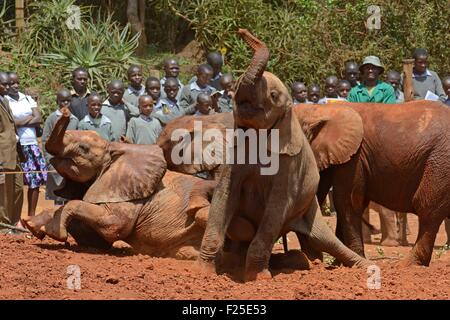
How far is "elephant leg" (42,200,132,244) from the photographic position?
1009 cm

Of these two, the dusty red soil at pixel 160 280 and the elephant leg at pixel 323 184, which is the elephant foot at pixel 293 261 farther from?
the elephant leg at pixel 323 184

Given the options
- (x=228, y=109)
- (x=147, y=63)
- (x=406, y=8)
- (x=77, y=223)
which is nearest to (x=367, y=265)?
(x=77, y=223)

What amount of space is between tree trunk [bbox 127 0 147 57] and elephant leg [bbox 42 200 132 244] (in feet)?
41.3

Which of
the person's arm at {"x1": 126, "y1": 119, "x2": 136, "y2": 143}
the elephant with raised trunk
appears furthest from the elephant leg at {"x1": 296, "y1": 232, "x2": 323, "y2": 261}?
the person's arm at {"x1": 126, "y1": 119, "x2": 136, "y2": 143}

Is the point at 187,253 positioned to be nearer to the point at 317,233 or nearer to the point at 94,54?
the point at 317,233

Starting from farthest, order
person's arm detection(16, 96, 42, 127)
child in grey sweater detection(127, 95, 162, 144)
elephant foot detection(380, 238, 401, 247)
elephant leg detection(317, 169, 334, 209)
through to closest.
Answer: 1. elephant foot detection(380, 238, 401, 247)
2. person's arm detection(16, 96, 42, 127)
3. child in grey sweater detection(127, 95, 162, 144)
4. elephant leg detection(317, 169, 334, 209)

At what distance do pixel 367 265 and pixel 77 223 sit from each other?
2462 millimetres

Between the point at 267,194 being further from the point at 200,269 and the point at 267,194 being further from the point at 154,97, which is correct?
the point at 154,97

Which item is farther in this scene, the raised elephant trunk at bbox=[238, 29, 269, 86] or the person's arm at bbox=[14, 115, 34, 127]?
the person's arm at bbox=[14, 115, 34, 127]

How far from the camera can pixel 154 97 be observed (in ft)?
47.9

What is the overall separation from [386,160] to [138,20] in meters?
12.5

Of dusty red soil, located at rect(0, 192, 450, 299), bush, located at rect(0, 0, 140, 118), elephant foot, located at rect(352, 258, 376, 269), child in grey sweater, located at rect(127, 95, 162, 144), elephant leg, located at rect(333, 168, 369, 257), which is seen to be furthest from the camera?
bush, located at rect(0, 0, 140, 118)

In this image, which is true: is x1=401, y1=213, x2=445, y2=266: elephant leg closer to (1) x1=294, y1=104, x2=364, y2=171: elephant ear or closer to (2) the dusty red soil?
(2) the dusty red soil

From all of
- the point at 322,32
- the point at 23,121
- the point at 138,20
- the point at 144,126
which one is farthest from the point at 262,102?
the point at 138,20
